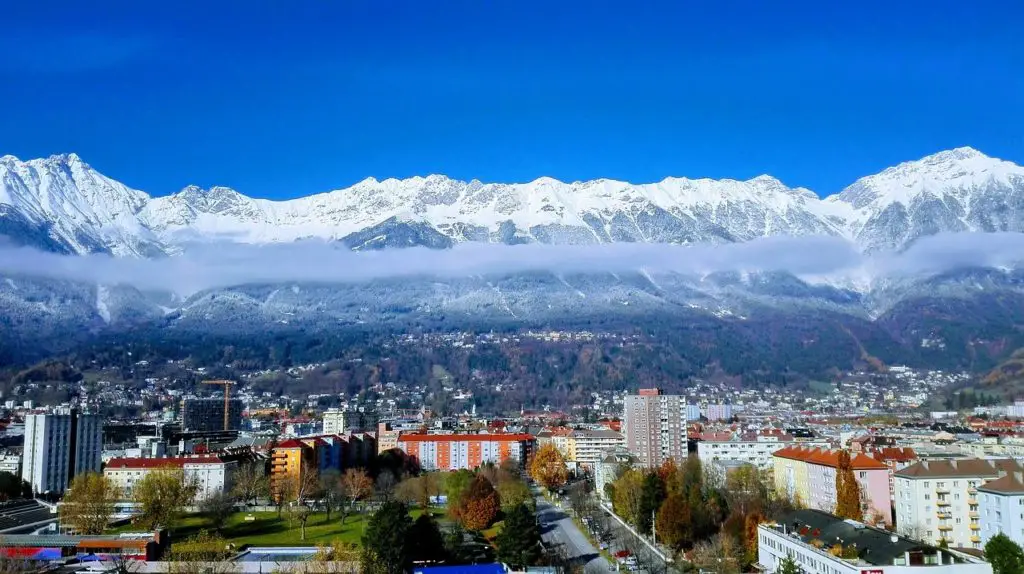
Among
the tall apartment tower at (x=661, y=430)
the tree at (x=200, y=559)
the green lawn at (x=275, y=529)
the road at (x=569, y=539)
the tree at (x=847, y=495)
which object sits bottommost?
the road at (x=569, y=539)

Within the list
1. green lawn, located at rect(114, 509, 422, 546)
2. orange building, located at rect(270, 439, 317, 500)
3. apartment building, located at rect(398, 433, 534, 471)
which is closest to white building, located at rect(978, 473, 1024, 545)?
green lawn, located at rect(114, 509, 422, 546)

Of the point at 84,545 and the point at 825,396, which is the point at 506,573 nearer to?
the point at 84,545

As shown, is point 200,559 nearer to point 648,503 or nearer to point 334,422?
point 648,503

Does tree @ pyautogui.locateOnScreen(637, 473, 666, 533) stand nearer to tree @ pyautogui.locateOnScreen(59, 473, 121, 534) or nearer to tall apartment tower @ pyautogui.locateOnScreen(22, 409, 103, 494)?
tree @ pyautogui.locateOnScreen(59, 473, 121, 534)

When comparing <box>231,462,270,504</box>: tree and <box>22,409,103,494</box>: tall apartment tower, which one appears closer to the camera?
<box>231,462,270,504</box>: tree

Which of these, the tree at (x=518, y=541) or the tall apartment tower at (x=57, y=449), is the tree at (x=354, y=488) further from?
the tree at (x=518, y=541)

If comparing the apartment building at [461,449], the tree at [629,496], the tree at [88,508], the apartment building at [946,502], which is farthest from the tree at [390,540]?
the apartment building at [461,449]
